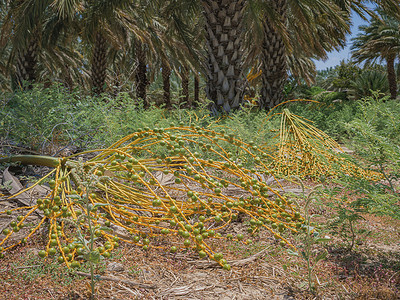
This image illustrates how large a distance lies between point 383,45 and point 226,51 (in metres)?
20.9

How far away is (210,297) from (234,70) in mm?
4867

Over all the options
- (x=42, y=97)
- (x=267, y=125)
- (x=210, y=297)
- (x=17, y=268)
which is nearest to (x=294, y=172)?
(x=267, y=125)

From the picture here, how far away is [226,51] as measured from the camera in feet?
19.4

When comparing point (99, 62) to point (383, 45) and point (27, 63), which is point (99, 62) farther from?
point (383, 45)

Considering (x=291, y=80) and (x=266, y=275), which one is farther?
(x=291, y=80)

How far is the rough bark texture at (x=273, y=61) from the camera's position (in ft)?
24.2

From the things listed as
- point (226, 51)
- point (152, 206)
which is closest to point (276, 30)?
point (226, 51)

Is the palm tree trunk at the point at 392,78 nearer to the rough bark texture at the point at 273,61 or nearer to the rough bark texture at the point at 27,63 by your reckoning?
the rough bark texture at the point at 273,61

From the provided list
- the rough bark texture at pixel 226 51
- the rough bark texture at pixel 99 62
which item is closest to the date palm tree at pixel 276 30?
the rough bark texture at pixel 226 51

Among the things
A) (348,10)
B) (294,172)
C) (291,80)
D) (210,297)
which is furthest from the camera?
(291,80)

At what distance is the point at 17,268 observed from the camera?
69.4 inches

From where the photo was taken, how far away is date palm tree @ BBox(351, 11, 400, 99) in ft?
68.4

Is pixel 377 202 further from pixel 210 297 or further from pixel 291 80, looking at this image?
pixel 291 80

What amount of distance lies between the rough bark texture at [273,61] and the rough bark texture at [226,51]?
1705 millimetres
